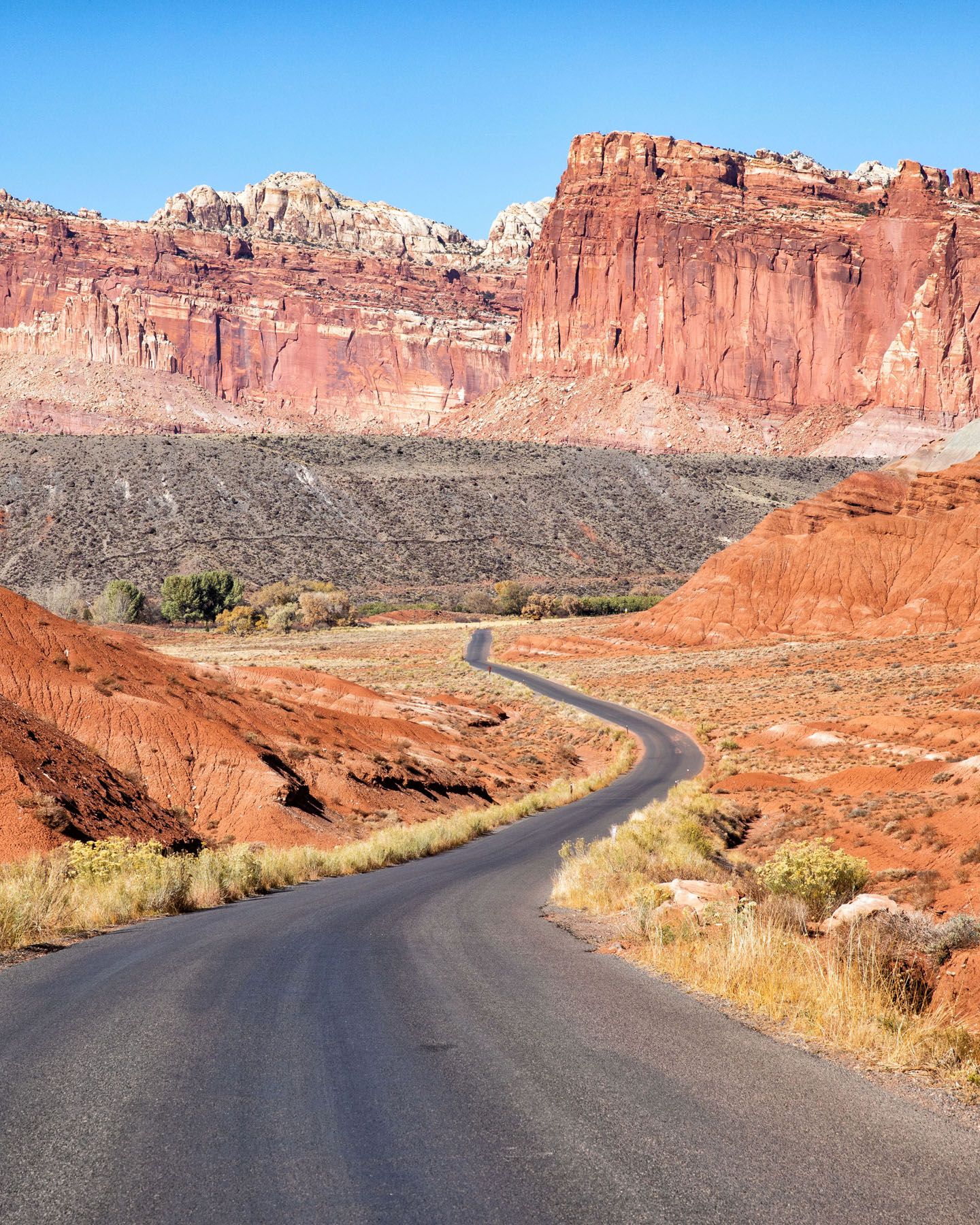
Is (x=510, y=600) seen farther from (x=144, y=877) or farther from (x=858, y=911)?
(x=858, y=911)

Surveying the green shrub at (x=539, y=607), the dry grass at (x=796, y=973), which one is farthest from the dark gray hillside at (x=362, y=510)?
the dry grass at (x=796, y=973)

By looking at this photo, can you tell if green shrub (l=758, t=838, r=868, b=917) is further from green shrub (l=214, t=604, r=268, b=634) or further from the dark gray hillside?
the dark gray hillside

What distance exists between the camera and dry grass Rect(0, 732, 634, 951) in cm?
1255

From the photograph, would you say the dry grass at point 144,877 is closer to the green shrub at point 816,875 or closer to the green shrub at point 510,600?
the green shrub at point 816,875

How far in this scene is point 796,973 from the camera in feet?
31.1

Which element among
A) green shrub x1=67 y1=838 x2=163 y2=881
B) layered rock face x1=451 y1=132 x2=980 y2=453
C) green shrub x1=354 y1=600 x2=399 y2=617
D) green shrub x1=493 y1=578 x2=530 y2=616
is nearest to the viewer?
green shrub x1=67 y1=838 x2=163 y2=881

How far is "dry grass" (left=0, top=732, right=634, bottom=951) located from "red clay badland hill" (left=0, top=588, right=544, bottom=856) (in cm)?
185

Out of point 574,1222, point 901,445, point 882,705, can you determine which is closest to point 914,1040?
point 574,1222

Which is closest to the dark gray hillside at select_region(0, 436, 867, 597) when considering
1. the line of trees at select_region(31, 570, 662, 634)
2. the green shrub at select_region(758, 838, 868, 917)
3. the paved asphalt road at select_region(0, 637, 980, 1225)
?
the line of trees at select_region(31, 570, 662, 634)

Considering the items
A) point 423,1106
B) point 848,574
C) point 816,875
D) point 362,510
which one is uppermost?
point 362,510

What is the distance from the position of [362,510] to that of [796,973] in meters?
113

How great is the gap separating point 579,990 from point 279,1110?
396 centimetres

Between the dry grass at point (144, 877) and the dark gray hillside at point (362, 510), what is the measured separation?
268 feet

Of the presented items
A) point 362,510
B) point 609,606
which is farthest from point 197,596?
point 609,606
